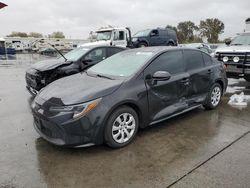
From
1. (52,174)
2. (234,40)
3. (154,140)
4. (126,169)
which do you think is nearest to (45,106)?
(52,174)

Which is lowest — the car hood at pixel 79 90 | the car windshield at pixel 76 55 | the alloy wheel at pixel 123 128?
the alloy wheel at pixel 123 128

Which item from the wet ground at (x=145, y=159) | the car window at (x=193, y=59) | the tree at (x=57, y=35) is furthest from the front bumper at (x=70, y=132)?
the tree at (x=57, y=35)

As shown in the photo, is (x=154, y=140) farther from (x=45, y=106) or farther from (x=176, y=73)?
(x=45, y=106)

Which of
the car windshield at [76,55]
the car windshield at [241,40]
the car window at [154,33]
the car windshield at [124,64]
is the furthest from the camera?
the car window at [154,33]

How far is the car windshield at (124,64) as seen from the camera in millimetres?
4234

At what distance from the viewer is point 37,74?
6.21m

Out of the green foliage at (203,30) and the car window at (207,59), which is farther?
the green foliage at (203,30)

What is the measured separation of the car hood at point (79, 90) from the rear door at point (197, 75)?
180 centimetres

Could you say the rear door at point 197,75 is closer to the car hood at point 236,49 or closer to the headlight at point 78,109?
the headlight at point 78,109

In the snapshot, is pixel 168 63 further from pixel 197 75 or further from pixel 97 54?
pixel 97 54

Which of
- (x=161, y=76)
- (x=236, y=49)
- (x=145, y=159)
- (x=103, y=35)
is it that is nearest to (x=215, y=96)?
(x=161, y=76)

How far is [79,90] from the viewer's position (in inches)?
145

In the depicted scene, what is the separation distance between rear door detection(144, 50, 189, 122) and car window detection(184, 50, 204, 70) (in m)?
0.18

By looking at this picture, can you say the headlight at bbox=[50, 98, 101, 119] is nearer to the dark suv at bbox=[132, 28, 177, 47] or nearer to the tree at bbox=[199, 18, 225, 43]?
the dark suv at bbox=[132, 28, 177, 47]
